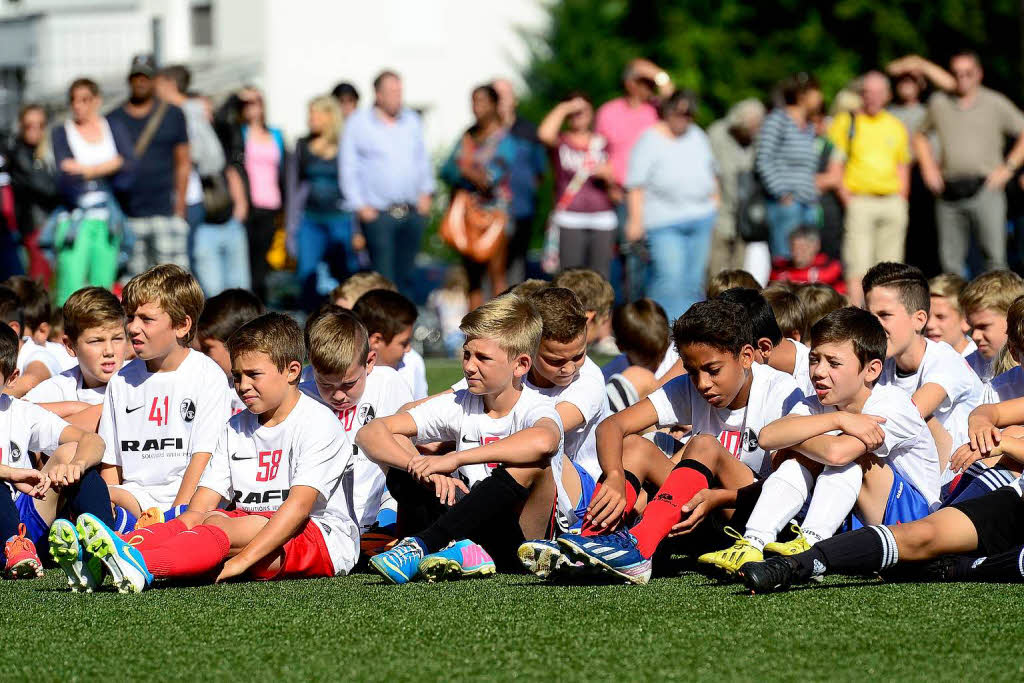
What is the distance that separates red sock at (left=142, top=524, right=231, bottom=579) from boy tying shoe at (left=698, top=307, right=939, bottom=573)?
67.5 inches

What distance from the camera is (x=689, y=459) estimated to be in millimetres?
6094

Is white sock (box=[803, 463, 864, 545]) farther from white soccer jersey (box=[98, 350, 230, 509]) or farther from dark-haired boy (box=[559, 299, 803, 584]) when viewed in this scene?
white soccer jersey (box=[98, 350, 230, 509])

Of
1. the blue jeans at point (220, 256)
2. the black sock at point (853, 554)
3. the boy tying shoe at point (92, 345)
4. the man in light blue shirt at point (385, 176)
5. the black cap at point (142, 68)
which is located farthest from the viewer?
the man in light blue shirt at point (385, 176)

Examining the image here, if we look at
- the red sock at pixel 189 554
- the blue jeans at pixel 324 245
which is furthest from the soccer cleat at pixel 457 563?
the blue jeans at pixel 324 245

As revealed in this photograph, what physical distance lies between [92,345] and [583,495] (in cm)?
226

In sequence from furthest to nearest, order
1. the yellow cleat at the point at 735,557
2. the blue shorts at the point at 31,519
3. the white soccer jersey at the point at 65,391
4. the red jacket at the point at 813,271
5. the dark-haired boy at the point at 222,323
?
the red jacket at the point at 813,271
the dark-haired boy at the point at 222,323
the white soccer jersey at the point at 65,391
the blue shorts at the point at 31,519
the yellow cleat at the point at 735,557

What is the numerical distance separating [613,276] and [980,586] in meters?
8.43

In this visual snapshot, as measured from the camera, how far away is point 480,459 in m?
6.02

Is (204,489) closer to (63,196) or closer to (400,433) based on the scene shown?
(400,433)

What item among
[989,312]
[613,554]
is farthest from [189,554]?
[989,312]

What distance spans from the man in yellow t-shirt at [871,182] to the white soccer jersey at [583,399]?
6.61 m

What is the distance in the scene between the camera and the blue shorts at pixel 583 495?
6605mm

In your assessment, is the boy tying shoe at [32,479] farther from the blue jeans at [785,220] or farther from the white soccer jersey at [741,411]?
the blue jeans at [785,220]

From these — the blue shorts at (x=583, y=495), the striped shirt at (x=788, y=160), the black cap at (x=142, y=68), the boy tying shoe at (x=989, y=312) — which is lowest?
the blue shorts at (x=583, y=495)
